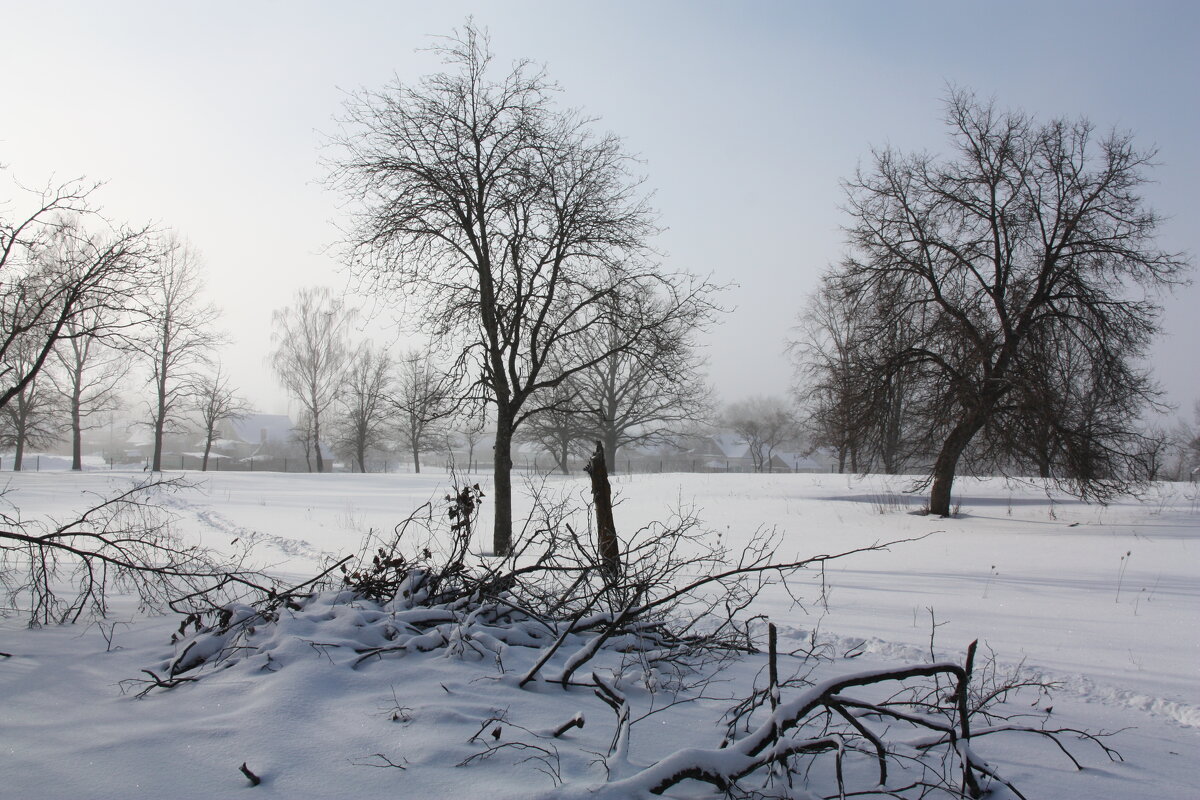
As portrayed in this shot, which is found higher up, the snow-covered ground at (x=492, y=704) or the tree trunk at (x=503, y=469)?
the tree trunk at (x=503, y=469)

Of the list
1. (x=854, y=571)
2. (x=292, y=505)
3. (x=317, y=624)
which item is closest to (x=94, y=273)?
(x=317, y=624)

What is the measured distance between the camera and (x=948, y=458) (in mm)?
17188

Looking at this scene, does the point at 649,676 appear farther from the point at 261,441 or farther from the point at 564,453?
the point at 261,441

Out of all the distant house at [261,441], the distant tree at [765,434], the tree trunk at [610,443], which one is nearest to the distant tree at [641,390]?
the tree trunk at [610,443]

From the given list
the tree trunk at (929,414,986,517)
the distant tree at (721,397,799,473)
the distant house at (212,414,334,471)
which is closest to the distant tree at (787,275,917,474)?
the tree trunk at (929,414,986,517)

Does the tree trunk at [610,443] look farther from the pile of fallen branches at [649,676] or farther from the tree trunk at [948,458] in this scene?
the pile of fallen branches at [649,676]

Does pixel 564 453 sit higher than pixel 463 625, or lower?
higher

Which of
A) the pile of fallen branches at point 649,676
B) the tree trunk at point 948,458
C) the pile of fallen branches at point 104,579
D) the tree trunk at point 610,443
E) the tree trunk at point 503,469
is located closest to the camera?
the pile of fallen branches at point 649,676

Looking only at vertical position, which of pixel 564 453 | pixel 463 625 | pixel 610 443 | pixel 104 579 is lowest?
pixel 463 625

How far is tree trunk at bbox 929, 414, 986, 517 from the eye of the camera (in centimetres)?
1656

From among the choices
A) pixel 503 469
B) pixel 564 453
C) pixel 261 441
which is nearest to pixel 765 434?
pixel 564 453

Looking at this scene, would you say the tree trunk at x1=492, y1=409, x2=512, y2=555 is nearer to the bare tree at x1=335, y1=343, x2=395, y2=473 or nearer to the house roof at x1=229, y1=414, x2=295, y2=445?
the bare tree at x1=335, y1=343, x2=395, y2=473

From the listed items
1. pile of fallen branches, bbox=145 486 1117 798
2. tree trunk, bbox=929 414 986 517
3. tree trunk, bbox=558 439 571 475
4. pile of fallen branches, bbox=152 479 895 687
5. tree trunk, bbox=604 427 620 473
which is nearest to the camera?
pile of fallen branches, bbox=145 486 1117 798

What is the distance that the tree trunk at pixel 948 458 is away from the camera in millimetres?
16562
